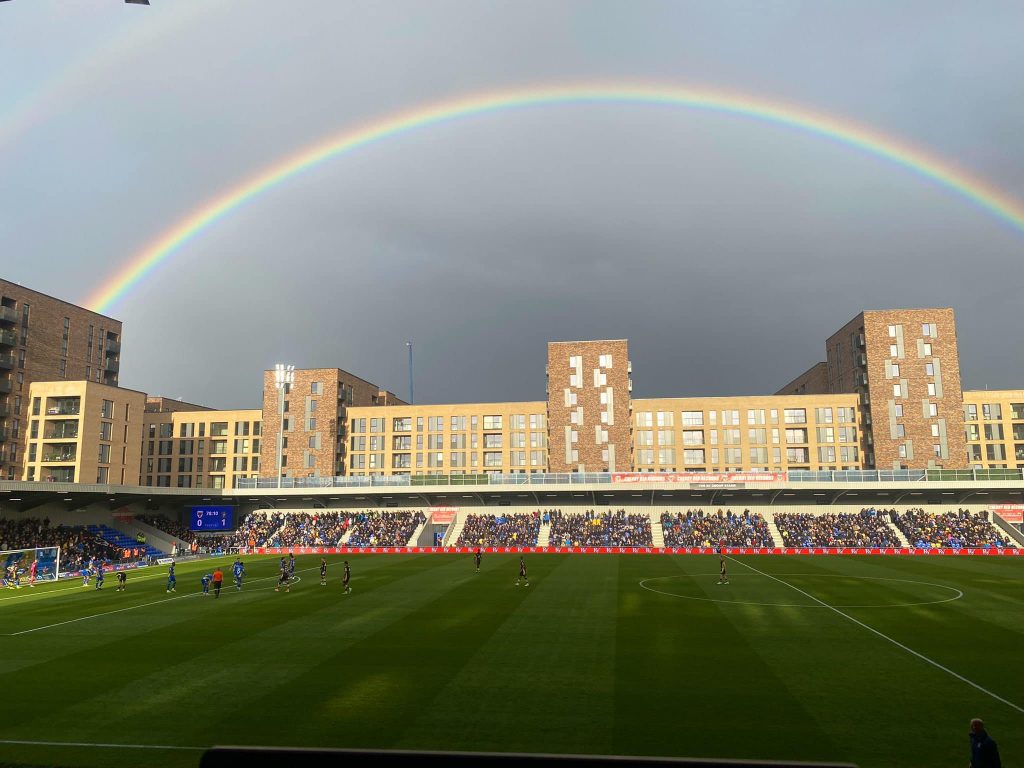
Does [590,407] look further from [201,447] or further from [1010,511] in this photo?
[201,447]

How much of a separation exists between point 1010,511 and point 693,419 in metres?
42.2

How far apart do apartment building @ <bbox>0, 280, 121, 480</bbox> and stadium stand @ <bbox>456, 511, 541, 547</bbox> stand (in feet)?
201

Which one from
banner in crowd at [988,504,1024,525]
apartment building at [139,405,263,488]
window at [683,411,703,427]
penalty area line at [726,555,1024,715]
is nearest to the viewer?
penalty area line at [726,555,1024,715]

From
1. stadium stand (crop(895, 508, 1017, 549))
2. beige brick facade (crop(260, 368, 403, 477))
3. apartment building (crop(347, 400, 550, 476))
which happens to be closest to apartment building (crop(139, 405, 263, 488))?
beige brick facade (crop(260, 368, 403, 477))

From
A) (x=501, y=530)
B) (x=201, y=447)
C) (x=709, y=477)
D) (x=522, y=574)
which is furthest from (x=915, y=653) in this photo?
(x=201, y=447)

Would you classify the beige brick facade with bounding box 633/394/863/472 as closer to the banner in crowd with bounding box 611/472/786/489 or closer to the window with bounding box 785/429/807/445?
the window with bounding box 785/429/807/445

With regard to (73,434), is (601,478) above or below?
below

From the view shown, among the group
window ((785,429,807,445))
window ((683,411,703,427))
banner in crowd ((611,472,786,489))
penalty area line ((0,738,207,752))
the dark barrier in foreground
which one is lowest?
penalty area line ((0,738,207,752))

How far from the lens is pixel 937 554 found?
73188mm

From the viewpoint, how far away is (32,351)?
102m

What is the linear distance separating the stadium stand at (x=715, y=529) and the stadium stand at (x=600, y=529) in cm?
300

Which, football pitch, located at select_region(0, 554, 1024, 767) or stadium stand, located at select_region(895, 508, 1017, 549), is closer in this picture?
football pitch, located at select_region(0, 554, 1024, 767)

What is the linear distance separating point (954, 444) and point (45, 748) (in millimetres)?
112856

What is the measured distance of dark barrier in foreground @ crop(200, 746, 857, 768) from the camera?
4000 mm
